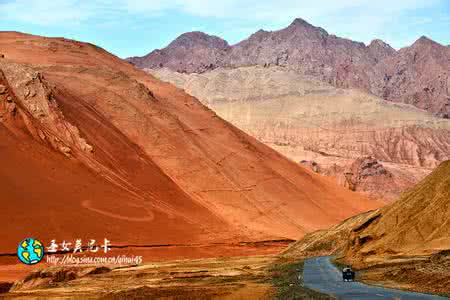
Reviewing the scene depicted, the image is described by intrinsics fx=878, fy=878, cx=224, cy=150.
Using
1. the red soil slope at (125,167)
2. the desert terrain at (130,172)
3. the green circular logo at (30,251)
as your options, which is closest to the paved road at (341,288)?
the green circular logo at (30,251)

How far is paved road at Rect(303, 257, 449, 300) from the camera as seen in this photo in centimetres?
3100

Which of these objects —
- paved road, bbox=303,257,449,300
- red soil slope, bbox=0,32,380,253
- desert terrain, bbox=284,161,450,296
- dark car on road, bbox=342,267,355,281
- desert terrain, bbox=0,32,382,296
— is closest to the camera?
paved road, bbox=303,257,449,300

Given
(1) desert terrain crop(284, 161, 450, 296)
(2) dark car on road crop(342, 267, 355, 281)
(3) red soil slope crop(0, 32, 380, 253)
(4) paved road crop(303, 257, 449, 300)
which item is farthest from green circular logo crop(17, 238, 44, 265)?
(2) dark car on road crop(342, 267, 355, 281)

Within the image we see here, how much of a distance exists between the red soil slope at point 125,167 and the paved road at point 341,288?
25002 mm

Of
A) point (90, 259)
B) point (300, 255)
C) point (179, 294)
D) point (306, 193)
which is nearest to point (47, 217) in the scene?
point (90, 259)

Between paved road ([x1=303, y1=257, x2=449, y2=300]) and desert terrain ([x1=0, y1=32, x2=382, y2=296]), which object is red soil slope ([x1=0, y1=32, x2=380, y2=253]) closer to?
desert terrain ([x1=0, y1=32, x2=382, y2=296])

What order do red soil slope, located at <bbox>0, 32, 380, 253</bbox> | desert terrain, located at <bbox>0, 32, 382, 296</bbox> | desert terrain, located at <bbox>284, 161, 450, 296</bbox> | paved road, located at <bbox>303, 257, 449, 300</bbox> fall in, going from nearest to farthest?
1. paved road, located at <bbox>303, 257, 449, 300</bbox>
2. desert terrain, located at <bbox>284, 161, 450, 296</bbox>
3. desert terrain, located at <bbox>0, 32, 382, 296</bbox>
4. red soil slope, located at <bbox>0, 32, 380, 253</bbox>

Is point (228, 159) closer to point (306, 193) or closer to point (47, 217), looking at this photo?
point (306, 193)

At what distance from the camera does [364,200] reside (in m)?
112

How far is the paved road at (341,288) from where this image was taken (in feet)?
102

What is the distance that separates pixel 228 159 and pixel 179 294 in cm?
6691

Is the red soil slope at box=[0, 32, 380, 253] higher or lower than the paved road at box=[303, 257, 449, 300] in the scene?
higher

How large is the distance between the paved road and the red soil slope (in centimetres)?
2500

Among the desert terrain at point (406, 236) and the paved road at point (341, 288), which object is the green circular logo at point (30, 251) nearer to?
the paved road at point (341, 288)
